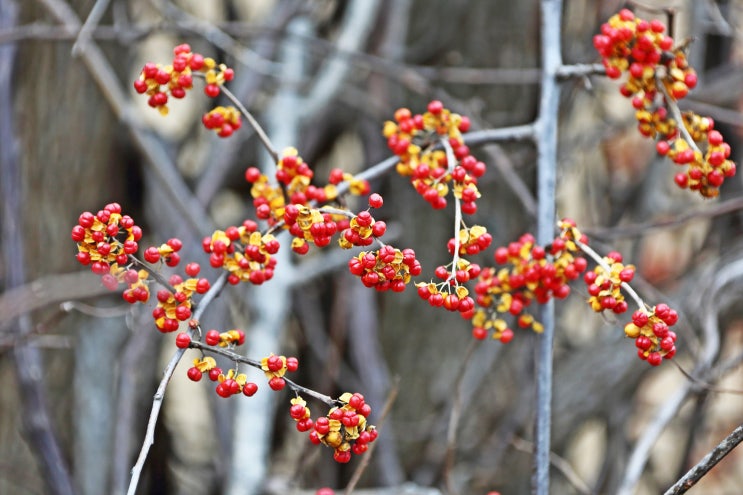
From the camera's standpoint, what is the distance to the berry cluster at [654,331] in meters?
0.71

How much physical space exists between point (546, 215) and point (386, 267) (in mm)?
256

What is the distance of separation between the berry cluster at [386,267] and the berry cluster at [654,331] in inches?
8.0

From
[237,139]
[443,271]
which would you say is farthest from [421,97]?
[443,271]

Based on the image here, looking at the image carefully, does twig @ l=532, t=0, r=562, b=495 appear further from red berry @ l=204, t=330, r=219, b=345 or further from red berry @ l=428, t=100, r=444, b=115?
red berry @ l=204, t=330, r=219, b=345

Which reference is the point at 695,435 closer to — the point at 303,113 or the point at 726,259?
the point at 726,259

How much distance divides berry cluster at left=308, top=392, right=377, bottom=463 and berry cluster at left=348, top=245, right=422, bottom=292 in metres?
0.10

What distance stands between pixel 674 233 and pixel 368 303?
0.84 m

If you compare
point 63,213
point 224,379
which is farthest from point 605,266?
point 63,213

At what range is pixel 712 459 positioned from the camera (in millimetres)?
667

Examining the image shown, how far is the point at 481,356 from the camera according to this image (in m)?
2.12

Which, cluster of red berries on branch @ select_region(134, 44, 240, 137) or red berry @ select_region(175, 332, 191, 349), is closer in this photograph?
red berry @ select_region(175, 332, 191, 349)

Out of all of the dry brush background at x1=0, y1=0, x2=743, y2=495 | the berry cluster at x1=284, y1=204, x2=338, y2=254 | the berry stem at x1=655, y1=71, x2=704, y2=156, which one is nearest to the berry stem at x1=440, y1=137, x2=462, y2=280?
the berry cluster at x1=284, y1=204, x2=338, y2=254

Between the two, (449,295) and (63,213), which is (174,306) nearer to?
(449,295)

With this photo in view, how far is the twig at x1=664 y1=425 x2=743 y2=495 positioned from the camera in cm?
65
